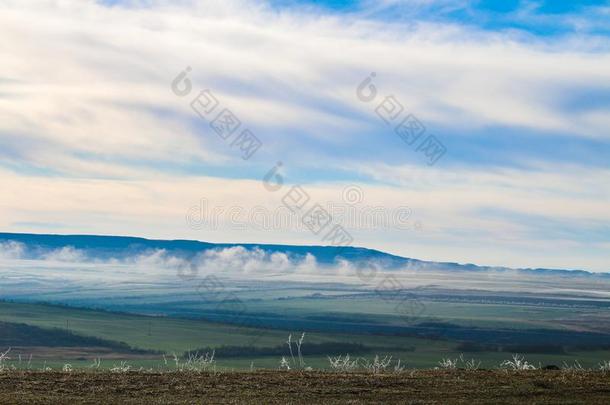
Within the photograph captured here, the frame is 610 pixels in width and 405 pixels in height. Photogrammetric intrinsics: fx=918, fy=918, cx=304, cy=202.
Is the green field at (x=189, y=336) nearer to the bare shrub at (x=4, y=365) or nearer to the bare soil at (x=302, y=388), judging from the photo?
the bare soil at (x=302, y=388)

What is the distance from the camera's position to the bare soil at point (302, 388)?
19.8 metres

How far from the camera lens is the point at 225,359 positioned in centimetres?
11425

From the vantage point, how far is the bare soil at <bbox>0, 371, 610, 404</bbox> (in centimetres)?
1978

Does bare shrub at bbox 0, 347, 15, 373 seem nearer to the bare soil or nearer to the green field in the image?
the bare soil

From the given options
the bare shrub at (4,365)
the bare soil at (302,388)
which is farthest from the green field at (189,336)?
the bare shrub at (4,365)

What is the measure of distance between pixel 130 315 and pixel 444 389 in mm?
170488

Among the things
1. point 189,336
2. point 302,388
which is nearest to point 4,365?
point 302,388

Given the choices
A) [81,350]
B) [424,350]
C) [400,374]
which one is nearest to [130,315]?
[81,350]

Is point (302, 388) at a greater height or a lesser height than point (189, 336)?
greater

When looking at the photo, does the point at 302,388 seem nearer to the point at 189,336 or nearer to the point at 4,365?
the point at 4,365

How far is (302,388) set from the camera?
2130cm

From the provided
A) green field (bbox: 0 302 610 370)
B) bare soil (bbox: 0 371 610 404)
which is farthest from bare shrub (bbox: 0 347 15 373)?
green field (bbox: 0 302 610 370)

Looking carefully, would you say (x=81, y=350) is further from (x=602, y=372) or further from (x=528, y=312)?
(x=602, y=372)

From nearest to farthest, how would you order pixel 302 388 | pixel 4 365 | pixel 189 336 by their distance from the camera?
1. pixel 302 388
2. pixel 4 365
3. pixel 189 336
